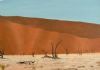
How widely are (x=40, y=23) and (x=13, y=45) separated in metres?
51.7

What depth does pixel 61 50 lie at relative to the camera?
396 feet

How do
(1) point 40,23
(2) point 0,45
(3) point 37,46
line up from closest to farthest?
(2) point 0,45
(3) point 37,46
(1) point 40,23

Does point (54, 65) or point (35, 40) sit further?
point (35, 40)

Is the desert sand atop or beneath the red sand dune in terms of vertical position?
beneath

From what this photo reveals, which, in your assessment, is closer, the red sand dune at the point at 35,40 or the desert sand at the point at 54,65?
the desert sand at the point at 54,65

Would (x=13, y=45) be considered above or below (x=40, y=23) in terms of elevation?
below

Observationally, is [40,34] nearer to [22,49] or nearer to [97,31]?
[22,49]

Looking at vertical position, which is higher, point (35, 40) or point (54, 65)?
point (35, 40)

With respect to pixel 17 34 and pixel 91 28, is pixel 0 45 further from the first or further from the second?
pixel 91 28

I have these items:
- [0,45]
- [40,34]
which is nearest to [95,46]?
[40,34]

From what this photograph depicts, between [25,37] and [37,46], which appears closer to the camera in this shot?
[37,46]

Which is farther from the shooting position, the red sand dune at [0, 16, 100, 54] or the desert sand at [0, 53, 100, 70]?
the red sand dune at [0, 16, 100, 54]

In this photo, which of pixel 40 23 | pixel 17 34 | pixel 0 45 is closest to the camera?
pixel 0 45

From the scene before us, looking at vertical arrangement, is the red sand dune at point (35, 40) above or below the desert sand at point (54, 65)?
above
